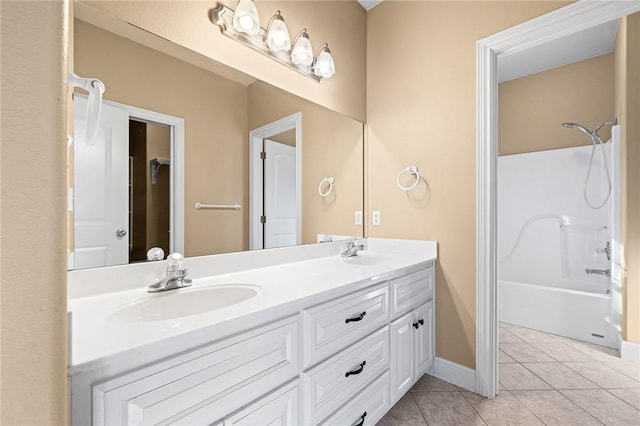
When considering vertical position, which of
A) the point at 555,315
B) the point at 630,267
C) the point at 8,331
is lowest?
the point at 555,315

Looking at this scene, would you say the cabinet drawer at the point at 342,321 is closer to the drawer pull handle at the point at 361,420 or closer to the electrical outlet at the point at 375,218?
the drawer pull handle at the point at 361,420

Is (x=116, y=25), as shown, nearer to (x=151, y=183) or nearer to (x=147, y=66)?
(x=147, y=66)

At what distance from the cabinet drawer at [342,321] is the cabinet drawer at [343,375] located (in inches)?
1.5

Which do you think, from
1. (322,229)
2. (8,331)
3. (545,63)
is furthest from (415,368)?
(545,63)

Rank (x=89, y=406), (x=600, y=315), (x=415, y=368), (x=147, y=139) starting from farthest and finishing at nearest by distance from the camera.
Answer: (x=600, y=315)
(x=415, y=368)
(x=147, y=139)
(x=89, y=406)

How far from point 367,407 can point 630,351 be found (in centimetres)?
218

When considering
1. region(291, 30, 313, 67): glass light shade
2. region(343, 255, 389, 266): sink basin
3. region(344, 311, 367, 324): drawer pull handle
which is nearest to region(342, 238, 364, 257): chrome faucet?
region(343, 255, 389, 266): sink basin

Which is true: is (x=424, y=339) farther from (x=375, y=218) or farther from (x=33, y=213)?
(x=33, y=213)

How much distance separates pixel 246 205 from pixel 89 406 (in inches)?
41.6

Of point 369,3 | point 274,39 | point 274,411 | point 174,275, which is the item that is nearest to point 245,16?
point 274,39

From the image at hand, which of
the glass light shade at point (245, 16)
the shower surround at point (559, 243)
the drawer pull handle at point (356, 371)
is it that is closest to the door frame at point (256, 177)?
the glass light shade at point (245, 16)

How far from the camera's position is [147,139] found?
1209 mm

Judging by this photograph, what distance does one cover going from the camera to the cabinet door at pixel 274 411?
2.69 ft

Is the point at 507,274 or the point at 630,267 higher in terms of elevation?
the point at 630,267
